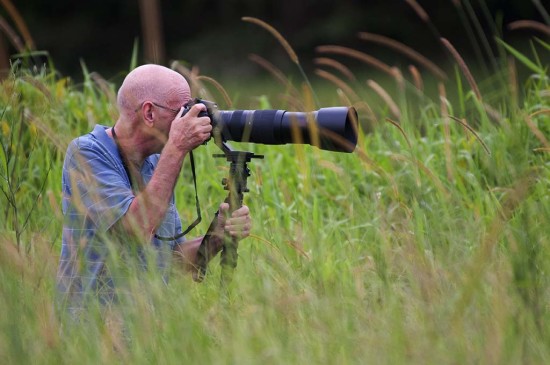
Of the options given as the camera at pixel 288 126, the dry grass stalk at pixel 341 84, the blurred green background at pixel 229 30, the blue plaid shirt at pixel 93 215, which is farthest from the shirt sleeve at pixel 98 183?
the blurred green background at pixel 229 30

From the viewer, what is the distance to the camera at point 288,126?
126 inches

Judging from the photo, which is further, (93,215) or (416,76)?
(416,76)

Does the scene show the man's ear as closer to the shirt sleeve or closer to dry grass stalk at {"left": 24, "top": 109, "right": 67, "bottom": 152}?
the shirt sleeve

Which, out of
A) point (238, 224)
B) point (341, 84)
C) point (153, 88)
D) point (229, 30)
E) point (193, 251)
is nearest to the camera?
point (238, 224)

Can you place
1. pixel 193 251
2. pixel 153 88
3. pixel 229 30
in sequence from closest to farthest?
pixel 153 88 → pixel 193 251 → pixel 229 30

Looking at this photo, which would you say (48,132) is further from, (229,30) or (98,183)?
(229,30)

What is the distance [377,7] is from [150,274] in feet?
59.1

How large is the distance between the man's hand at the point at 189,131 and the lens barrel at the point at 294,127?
7 centimetres

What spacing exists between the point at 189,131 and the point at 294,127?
295mm

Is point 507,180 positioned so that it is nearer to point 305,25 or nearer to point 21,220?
point 21,220

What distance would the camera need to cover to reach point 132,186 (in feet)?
11.2

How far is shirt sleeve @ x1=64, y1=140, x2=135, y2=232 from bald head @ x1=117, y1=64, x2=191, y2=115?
0.18 metres

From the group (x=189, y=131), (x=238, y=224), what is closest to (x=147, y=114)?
(x=189, y=131)

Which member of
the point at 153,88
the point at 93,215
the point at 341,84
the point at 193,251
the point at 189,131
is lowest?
the point at 193,251
